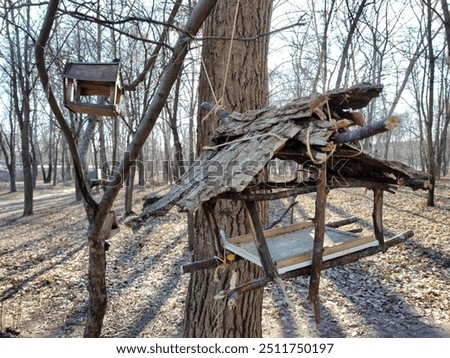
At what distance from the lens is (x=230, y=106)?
8.98 ft

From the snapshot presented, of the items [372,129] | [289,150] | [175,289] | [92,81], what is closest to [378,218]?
[289,150]

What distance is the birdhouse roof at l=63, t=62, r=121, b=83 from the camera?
288 cm

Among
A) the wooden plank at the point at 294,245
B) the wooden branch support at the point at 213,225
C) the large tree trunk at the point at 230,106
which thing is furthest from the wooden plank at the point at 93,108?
the wooden plank at the point at 294,245

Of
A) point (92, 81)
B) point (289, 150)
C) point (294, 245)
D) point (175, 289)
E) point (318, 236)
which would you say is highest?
point (92, 81)

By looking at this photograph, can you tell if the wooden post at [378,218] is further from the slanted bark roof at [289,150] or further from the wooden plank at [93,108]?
the wooden plank at [93,108]

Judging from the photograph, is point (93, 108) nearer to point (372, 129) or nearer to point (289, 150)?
point (289, 150)

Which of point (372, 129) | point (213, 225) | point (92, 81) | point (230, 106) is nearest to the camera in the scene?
point (372, 129)

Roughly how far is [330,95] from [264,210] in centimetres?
150

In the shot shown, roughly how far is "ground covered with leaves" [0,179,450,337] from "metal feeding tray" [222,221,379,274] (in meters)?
2.62

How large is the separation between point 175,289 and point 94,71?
3787mm

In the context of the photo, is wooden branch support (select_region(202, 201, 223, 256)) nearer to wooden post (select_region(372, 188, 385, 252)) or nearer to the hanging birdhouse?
wooden post (select_region(372, 188, 385, 252))

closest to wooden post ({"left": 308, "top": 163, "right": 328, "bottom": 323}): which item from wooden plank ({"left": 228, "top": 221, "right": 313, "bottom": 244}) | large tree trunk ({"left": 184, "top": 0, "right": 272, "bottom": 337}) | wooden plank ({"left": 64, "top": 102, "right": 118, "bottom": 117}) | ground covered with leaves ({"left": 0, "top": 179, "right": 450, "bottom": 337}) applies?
wooden plank ({"left": 228, "top": 221, "right": 313, "bottom": 244})

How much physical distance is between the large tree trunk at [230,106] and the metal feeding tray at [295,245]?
0.61 meters
